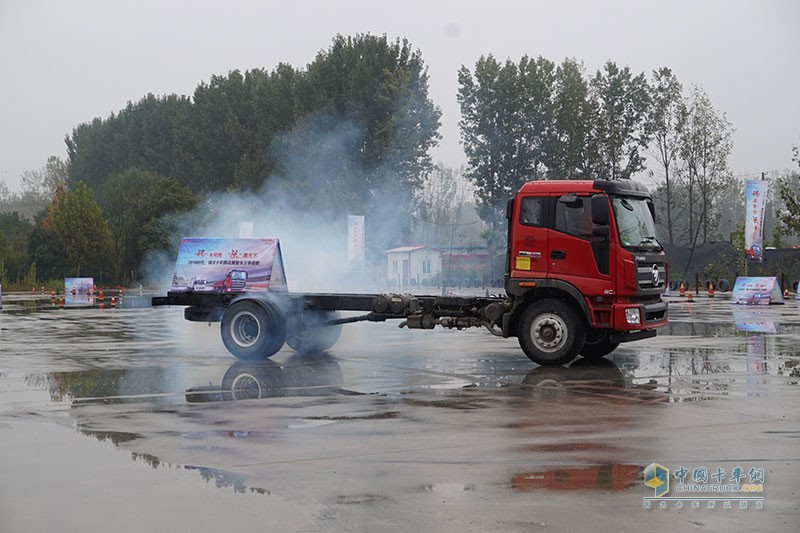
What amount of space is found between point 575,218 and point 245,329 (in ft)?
20.6

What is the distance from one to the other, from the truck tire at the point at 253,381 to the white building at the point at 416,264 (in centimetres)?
3372

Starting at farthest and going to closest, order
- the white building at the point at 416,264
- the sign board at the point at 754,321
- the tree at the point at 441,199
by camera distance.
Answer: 1. the tree at the point at 441,199
2. the white building at the point at 416,264
3. the sign board at the point at 754,321

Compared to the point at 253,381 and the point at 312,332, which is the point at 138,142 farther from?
the point at 253,381

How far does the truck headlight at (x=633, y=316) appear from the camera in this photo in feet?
49.3

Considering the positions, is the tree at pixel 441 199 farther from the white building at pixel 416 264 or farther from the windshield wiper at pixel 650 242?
the windshield wiper at pixel 650 242

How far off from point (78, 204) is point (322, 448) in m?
60.8

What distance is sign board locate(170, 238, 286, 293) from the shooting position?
697 inches

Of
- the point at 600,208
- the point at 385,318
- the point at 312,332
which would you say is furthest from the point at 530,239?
the point at 312,332

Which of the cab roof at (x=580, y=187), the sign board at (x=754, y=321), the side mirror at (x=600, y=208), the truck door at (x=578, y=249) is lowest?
the sign board at (x=754, y=321)

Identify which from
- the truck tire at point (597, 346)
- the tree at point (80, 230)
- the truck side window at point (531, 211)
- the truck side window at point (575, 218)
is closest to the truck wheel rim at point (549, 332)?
the truck tire at point (597, 346)

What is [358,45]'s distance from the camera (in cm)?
6162

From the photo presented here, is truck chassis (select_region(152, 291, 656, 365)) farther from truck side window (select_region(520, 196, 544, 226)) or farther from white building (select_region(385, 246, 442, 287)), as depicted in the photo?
white building (select_region(385, 246, 442, 287))

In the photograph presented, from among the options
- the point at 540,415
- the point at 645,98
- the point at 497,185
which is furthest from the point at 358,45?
the point at 540,415

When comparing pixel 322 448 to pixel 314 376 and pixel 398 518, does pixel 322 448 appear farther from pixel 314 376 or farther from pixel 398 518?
pixel 314 376
